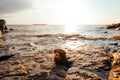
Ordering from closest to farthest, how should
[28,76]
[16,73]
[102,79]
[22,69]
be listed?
[102,79], [28,76], [16,73], [22,69]

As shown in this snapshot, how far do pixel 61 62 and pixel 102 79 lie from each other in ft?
16.2

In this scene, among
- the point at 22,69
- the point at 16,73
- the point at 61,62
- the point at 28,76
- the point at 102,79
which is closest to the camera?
the point at 102,79

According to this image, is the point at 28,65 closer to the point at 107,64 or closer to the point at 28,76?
the point at 28,76

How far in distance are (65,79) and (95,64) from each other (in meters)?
5.58

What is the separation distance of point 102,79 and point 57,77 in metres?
3.34

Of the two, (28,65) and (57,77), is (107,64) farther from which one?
(28,65)

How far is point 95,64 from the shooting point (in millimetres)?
16406

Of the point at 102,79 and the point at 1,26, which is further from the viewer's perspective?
the point at 1,26

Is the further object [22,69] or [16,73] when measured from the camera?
[22,69]

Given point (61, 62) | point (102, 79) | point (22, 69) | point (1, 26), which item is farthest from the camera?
point (1, 26)

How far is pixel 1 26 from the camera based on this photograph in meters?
84.4

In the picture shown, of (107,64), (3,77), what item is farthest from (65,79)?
(107,64)

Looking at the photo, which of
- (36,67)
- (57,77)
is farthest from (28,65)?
(57,77)

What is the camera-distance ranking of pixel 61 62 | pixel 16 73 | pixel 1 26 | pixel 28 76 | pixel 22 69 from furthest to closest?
pixel 1 26 < pixel 61 62 < pixel 22 69 < pixel 16 73 < pixel 28 76
